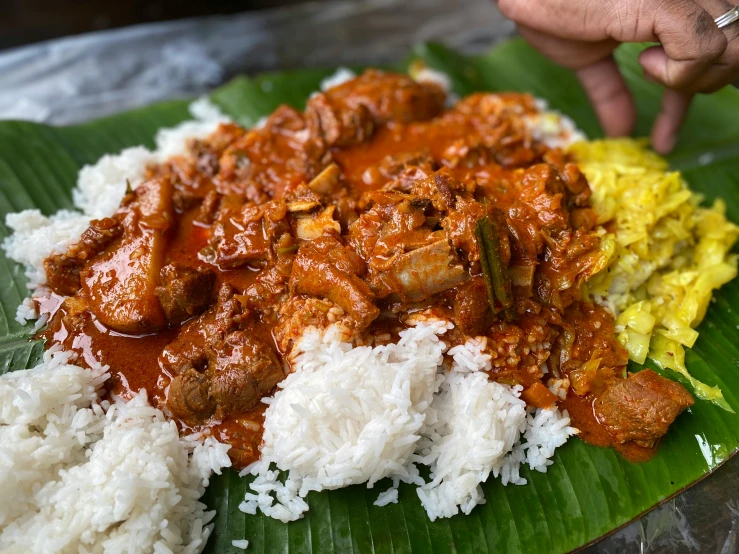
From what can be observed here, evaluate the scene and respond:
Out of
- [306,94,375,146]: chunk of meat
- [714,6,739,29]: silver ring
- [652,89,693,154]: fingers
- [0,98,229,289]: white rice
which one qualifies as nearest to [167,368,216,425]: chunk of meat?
[0,98,229,289]: white rice

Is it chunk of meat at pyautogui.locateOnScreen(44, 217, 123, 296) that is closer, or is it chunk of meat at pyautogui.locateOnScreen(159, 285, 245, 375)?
chunk of meat at pyautogui.locateOnScreen(159, 285, 245, 375)

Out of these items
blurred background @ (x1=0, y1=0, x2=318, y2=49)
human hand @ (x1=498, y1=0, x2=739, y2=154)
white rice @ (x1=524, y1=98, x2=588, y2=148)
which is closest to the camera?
human hand @ (x1=498, y1=0, x2=739, y2=154)

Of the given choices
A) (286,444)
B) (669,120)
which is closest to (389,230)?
(286,444)

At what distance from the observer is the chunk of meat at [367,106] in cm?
471

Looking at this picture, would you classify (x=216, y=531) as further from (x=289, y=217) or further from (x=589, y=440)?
(x=589, y=440)

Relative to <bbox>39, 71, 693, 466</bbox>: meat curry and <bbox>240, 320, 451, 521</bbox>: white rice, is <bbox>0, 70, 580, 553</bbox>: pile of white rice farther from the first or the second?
<bbox>39, 71, 693, 466</bbox>: meat curry

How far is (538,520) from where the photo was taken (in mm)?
3381

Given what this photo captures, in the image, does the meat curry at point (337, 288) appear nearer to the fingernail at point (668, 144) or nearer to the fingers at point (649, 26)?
the fingers at point (649, 26)

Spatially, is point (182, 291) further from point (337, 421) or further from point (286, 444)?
point (337, 421)

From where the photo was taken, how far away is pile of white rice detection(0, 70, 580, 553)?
3.10 m

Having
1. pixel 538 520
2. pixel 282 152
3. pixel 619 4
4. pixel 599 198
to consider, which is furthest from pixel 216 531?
pixel 619 4

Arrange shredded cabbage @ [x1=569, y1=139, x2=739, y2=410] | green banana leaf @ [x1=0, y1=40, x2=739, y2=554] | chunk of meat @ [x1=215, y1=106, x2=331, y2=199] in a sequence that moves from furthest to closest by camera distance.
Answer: chunk of meat @ [x1=215, y1=106, x2=331, y2=199], shredded cabbage @ [x1=569, y1=139, x2=739, y2=410], green banana leaf @ [x1=0, y1=40, x2=739, y2=554]

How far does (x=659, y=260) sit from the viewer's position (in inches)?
167

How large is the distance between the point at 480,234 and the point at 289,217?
4.36ft
